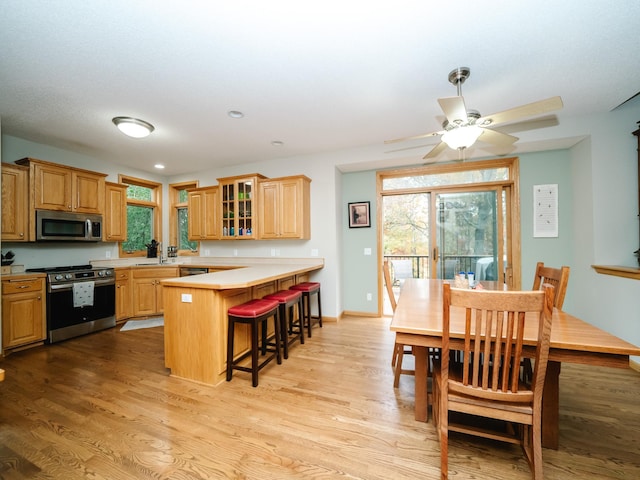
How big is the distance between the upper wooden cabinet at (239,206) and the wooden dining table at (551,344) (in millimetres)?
3028

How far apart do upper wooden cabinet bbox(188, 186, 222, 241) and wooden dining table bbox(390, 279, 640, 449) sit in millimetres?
3702

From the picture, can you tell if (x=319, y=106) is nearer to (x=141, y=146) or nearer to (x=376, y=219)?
(x=376, y=219)

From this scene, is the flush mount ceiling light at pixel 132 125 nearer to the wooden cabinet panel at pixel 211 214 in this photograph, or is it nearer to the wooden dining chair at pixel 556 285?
the wooden cabinet panel at pixel 211 214

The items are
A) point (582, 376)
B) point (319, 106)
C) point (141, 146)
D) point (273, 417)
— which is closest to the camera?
point (273, 417)

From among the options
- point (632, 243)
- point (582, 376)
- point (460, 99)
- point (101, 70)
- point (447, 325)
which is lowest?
point (582, 376)

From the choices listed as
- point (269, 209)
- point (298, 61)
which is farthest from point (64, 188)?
point (298, 61)

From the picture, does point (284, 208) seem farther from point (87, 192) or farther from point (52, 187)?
point (52, 187)

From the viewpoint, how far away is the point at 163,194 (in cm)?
534

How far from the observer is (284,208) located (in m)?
4.09

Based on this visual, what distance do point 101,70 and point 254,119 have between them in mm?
1366

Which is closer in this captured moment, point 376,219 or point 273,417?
point 273,417

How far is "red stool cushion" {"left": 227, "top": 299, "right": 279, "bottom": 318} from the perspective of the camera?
222cm

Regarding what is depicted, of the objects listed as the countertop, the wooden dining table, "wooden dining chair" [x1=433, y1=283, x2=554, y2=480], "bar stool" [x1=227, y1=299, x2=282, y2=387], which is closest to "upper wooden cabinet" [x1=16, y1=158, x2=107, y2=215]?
the countertop

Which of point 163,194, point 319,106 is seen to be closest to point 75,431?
point 319,106
